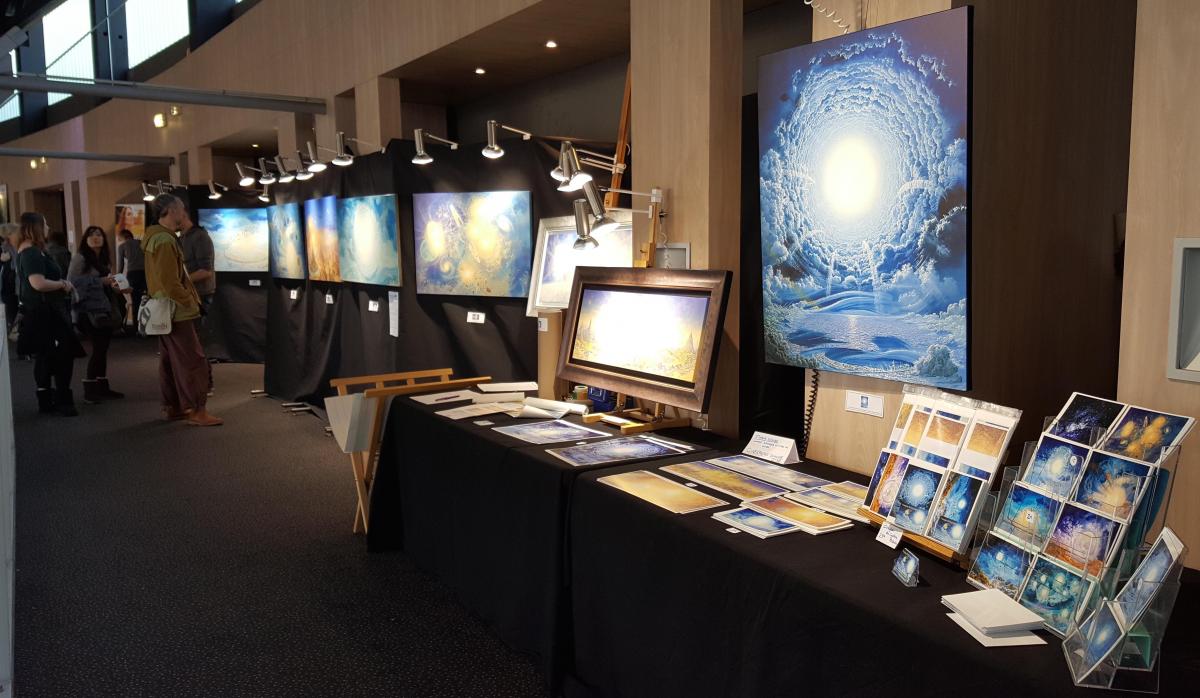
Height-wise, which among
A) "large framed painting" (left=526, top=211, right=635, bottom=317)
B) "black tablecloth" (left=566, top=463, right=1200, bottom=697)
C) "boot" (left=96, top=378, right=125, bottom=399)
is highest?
"large framed painting" (left=526, top=211, right=635, bottom=317)

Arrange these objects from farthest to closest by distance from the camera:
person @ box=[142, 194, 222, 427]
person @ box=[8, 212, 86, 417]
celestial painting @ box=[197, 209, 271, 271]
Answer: celestial painting @ box=[197, 209, 271, 271], person @ box=[8, 212, 86, 417], person @ box=[142, 194, 222, 427]

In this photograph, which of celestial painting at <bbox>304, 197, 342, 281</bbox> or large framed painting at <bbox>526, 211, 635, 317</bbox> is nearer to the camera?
large framed painting at <bbox>526, 211, 635, 317</bbox>

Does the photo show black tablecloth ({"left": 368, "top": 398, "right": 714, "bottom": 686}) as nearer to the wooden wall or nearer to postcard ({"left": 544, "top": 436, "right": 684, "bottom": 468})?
postcard ({"left": 544, "top": 436, "right": 684, "bottom": 468})

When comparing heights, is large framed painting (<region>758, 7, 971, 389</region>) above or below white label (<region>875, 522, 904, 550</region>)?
above

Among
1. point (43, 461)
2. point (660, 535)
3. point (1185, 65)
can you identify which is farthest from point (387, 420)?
point (43, 461)

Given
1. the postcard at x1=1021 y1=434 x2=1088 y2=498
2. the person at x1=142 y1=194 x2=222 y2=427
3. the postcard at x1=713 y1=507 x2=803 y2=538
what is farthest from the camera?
the person at x1=142 y1=194 x2=222 y2=427

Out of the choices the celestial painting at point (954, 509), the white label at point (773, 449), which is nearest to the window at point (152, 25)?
the white label at point (773, 449)

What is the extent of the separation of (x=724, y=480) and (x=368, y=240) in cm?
421

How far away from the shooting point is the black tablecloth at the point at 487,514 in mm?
2484

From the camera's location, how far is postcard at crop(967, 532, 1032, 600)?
154cm

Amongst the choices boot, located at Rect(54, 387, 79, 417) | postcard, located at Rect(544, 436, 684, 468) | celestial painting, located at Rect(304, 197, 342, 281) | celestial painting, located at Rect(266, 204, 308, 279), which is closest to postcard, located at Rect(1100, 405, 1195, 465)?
postcard, located at Rect(544, 436, 684, 468)

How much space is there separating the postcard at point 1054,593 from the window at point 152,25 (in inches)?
459

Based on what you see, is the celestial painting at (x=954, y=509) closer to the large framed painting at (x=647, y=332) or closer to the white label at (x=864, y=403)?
the white label at (x=864, y=403)

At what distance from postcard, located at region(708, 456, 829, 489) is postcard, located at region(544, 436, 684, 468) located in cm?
20
